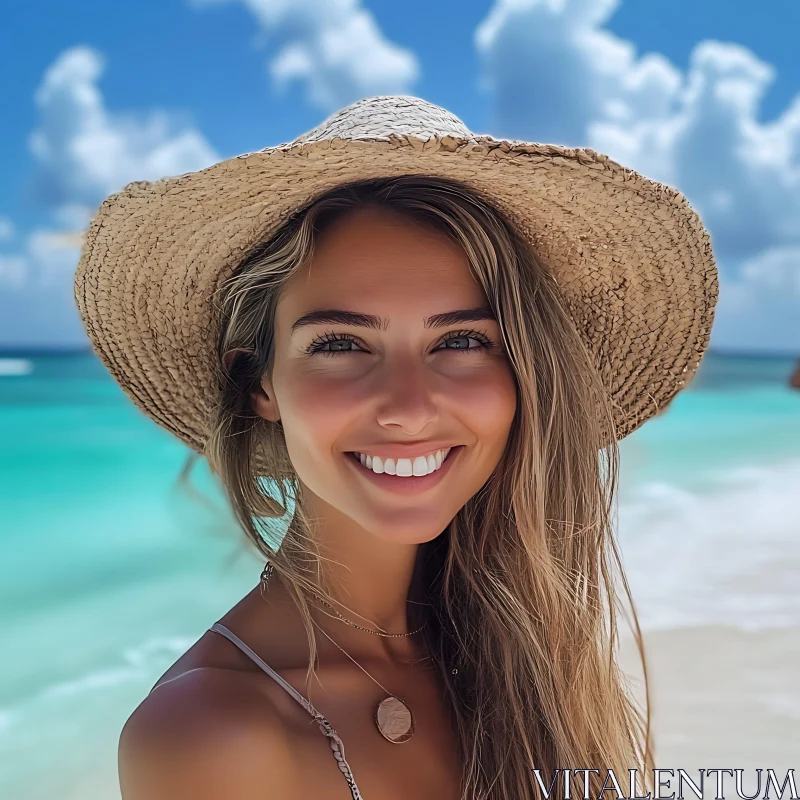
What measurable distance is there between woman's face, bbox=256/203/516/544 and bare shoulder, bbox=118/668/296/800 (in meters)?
0.40

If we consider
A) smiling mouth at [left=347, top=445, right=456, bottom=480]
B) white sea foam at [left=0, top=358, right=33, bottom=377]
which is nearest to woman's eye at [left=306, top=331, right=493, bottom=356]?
smiling mouth at [left=347, top=445, right=456, bottom=480]

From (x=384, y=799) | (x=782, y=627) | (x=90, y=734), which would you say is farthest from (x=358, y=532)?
(x=782, y=627)

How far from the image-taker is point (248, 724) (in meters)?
1.38

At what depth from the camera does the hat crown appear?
1423mm

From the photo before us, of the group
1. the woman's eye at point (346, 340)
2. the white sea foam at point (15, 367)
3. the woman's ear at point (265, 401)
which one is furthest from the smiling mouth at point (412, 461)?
the white sea foam at point (15, 367)

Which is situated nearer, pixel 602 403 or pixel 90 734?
pixel 602 403

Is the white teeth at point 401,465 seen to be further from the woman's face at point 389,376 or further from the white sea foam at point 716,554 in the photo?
the white sea foam at point 716,554

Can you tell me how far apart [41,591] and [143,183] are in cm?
588

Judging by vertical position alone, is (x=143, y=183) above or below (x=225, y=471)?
above

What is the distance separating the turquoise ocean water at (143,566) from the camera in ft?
14.2

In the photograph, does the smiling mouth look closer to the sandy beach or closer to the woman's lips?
the woman's lips

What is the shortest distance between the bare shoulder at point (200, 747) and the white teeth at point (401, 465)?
0.45 metres

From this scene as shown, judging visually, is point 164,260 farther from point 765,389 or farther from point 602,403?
point 765,389

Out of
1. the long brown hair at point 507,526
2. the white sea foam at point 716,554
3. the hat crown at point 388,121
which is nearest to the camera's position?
the hat crown at point 388,121
